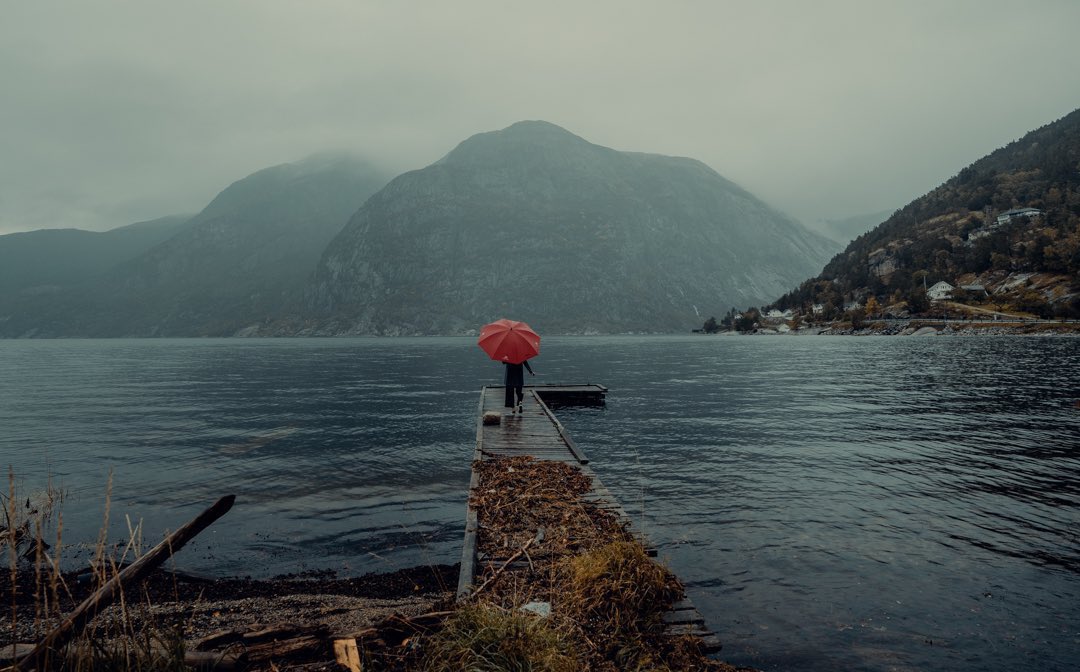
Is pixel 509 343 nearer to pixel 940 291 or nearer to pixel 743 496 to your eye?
pixel 743 496

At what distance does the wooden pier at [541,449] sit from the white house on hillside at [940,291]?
7797 inches

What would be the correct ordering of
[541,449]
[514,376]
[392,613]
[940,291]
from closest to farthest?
1. [392,613]
2. [541,449]
3. [514,376]
4. [940,291]

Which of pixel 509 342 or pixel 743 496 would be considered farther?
pixel 509 342

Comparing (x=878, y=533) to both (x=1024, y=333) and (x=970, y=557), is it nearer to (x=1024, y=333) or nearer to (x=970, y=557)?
(x=970, y=557)

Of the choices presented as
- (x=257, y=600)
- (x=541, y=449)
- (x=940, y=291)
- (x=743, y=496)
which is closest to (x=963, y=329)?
(x=940, y=291)

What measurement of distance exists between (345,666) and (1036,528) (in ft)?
49.2

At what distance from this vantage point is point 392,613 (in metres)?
8.06

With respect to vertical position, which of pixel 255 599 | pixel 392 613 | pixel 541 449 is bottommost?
pixel 255 599

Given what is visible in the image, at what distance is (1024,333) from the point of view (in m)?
130

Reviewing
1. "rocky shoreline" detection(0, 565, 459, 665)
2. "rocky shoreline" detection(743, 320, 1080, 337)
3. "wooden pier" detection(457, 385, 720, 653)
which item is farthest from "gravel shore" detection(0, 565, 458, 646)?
"rocky shoreline" detection(743, 320, 1080, 337)

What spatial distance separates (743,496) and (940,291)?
21659 cm

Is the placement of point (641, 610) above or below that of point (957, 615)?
above

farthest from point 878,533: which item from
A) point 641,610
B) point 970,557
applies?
point 641,610

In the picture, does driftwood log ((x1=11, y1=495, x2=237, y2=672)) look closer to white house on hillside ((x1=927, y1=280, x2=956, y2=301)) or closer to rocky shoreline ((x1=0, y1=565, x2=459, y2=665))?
rocky shoreline ((x1=0, y1=565, x2=459, y2=665))
